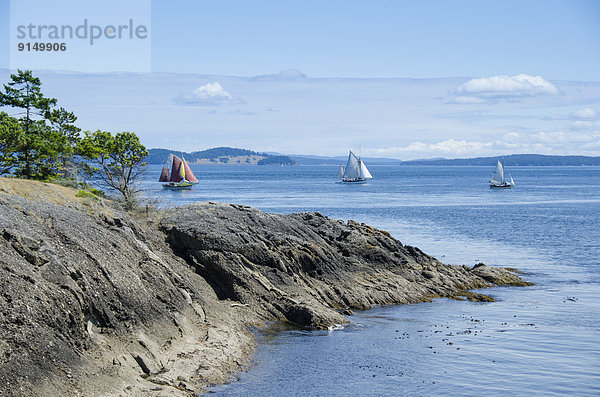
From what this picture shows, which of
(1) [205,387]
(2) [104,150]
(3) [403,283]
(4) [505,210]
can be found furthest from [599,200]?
(1) [205,387]

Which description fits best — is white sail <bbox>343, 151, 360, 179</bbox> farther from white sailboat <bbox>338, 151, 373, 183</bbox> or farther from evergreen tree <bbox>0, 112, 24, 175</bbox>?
evergreen tree <bbox>0, 112, 24, 175</bbox>

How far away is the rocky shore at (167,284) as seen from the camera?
19844 millimetres

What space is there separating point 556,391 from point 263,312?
15.0 m

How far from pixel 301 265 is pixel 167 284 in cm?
1112

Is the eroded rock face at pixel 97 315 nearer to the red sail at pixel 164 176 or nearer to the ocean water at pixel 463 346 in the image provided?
the ocean water at pixel 463 346

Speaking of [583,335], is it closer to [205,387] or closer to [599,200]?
[205,387]

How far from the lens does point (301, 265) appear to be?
3772 cm

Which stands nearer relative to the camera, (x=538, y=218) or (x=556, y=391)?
(x=556, y=391)

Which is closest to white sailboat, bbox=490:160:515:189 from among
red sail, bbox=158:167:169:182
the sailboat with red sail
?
the sailboat with red sail

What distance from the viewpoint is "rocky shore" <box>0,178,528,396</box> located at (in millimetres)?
19844

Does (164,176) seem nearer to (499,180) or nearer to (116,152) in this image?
(499,180)

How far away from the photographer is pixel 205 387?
72.9 feet

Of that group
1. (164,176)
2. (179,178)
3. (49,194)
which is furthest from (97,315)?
(164,176)

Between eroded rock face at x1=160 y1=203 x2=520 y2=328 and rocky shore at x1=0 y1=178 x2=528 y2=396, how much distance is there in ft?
0.26
